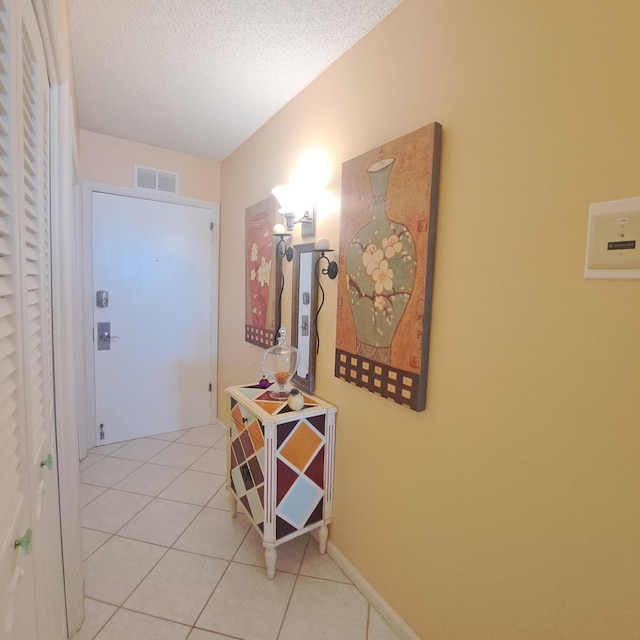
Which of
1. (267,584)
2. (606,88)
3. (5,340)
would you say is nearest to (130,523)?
(267,584)

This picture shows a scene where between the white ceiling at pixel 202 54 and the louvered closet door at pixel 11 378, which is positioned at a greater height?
the white ceiling at pixel 202 54

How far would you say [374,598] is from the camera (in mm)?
1493

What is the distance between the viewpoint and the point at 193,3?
1.38 meters

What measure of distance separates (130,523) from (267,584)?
3.01 feet

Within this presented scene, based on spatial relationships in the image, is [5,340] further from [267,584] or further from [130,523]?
[130,523]

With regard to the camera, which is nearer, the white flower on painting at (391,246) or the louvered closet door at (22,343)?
the louvered closet door at (22,343)

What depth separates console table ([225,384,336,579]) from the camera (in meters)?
1.55

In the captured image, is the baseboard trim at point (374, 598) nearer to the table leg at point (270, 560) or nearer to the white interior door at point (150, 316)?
the table leg at point (270, 560)

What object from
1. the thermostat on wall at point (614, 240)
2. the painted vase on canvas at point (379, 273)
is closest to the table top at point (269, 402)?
the painted vase on canvas at point (379, 273)

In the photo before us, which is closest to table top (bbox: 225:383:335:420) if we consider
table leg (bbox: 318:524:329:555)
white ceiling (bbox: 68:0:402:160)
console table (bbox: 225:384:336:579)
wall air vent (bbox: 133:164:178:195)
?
console table (bbox: 225:384:336:579)

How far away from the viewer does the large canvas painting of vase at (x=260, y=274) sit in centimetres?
228

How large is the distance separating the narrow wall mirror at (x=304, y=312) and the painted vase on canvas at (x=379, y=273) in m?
0.34

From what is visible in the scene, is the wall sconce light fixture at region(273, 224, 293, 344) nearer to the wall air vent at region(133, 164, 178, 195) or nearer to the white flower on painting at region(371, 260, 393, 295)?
the white flower on painting at region(371, 260, 393, 295)

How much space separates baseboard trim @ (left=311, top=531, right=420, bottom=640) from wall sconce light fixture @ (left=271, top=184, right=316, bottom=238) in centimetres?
167
